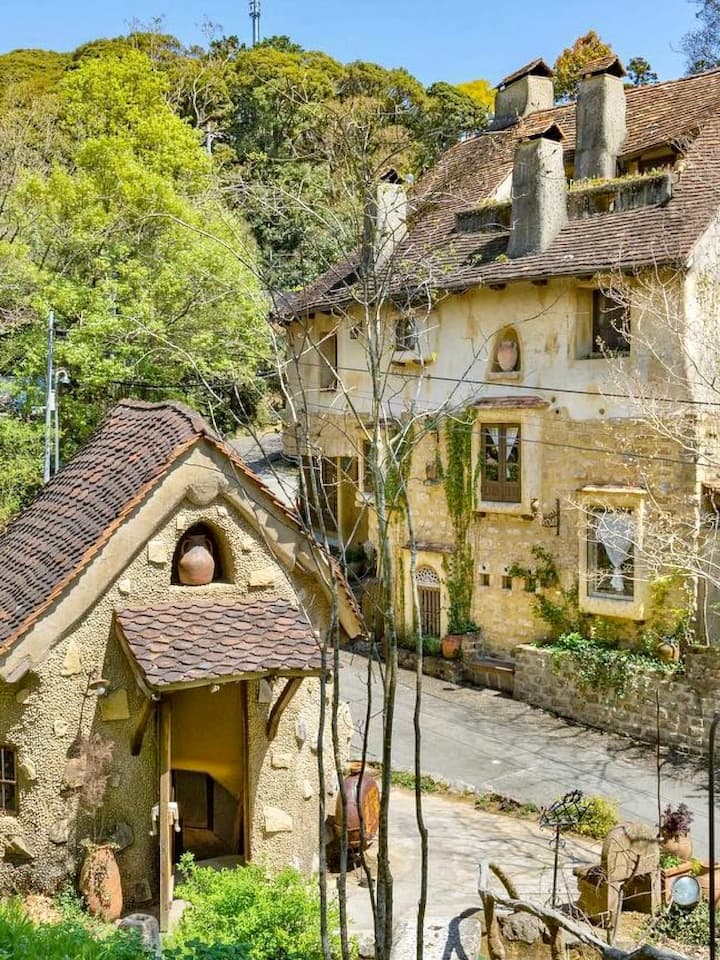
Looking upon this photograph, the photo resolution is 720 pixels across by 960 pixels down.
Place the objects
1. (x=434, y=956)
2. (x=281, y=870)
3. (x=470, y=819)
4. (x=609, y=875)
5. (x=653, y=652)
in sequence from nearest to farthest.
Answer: (x=434, y=956), (x=609, y=875), (x=281, y=870), (x=470, y=819), (x=653, y=652)

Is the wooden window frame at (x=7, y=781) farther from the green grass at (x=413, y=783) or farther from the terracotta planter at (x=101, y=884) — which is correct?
the green grass at (x=413, y=783)

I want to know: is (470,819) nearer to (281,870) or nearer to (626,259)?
(281,870)

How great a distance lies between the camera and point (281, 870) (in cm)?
1078

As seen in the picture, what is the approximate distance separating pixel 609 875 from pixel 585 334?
450 inches

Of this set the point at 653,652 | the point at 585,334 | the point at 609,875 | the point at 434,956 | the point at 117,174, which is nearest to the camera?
the point at 434,956

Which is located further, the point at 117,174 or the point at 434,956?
the point at 117,174

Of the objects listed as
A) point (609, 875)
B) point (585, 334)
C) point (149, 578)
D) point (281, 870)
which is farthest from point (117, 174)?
point (609, 875)

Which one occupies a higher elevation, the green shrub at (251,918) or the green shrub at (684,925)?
the green shrub at (251,918)

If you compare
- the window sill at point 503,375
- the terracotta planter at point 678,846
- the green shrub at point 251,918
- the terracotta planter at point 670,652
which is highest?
the window sill at point 503,375

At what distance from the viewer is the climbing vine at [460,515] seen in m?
20.8

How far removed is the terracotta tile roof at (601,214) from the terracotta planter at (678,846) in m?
8.56

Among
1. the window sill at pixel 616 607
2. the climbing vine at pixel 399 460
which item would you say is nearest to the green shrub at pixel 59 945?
the climbing vine at pixel 399 460

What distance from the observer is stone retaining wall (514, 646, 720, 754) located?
1638 centimetres

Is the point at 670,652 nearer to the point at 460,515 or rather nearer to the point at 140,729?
the point at 460,515
